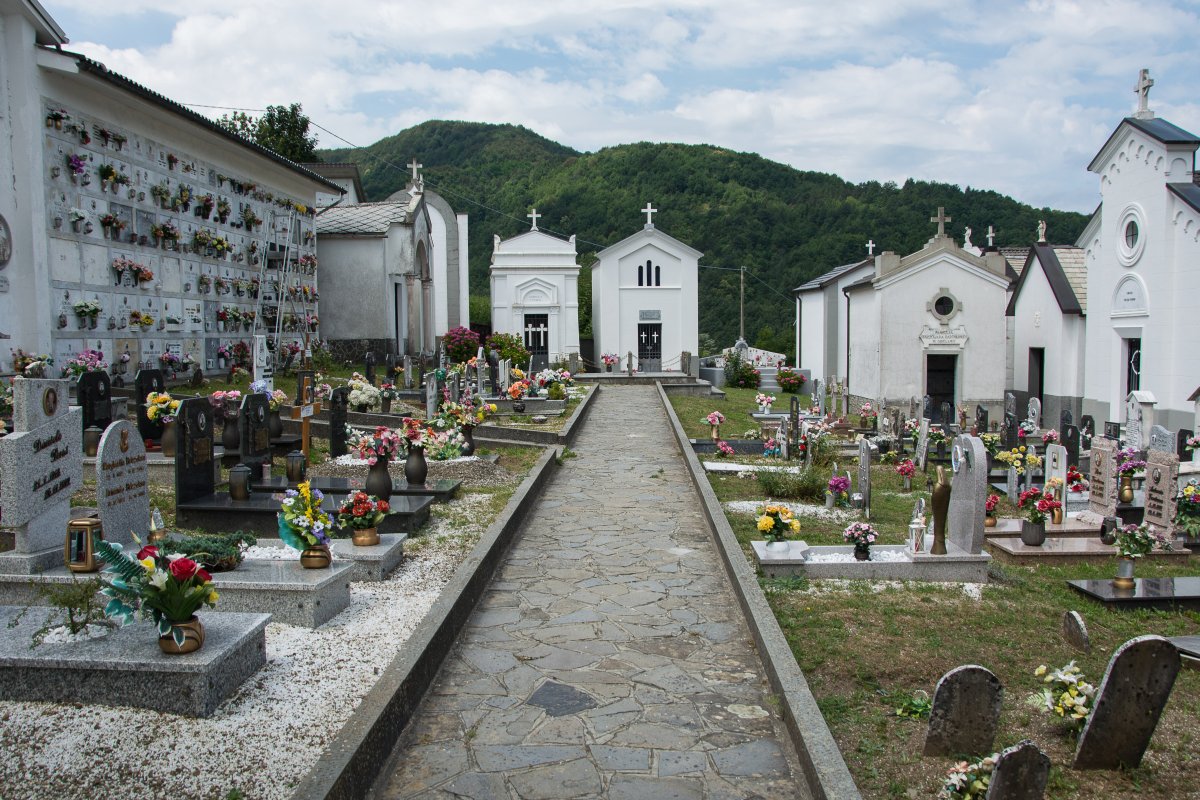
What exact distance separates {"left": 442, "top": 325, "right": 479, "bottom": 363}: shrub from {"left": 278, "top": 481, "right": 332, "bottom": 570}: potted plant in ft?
81.4

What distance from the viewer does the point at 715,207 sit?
229 ft

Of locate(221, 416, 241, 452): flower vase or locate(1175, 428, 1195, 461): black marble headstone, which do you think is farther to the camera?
locate(1175, 428, 1195, 461): black marble headstone

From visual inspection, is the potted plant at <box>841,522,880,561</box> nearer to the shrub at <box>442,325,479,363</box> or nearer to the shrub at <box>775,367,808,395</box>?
the shrub at <box>442,325,479,363</box>

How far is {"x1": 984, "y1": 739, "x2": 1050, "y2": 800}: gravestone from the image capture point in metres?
3.55

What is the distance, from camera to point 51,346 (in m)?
14.9

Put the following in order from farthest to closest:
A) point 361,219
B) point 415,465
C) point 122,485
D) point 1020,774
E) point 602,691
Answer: point 361,219
point 415,465
point 122,485
point 602,691
point 1020,774

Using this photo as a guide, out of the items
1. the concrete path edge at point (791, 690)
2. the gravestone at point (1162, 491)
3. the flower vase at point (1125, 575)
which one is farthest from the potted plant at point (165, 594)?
the gravestone at point (1162, 491)

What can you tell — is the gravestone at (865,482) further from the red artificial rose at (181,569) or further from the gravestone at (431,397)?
the red artificial rose at (181,569)

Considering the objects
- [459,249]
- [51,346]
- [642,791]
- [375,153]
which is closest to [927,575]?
[642,791]

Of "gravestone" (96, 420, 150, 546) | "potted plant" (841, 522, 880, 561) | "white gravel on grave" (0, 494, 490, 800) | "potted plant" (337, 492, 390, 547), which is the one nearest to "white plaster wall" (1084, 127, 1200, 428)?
"potted plant" (841, 522, 880, 561)

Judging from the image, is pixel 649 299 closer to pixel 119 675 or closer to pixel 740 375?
pixel 740 375

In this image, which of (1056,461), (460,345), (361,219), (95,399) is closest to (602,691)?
(1056,461)

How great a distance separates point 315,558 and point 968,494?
555cm

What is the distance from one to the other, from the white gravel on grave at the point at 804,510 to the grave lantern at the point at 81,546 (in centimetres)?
680
